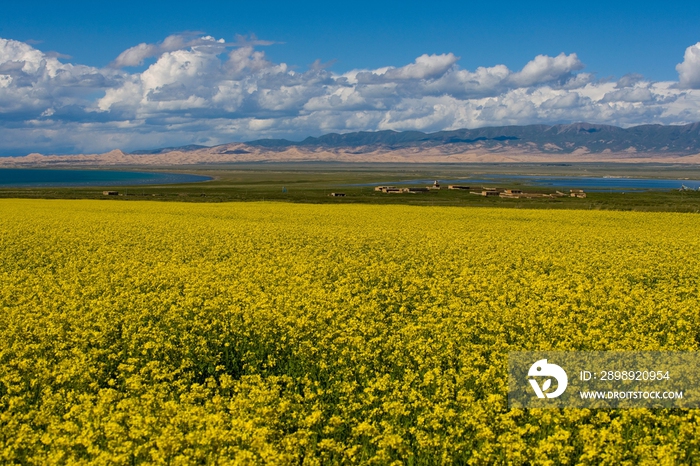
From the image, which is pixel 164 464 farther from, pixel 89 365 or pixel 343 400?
pixel 89 365

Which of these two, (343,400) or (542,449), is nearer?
(542,449)

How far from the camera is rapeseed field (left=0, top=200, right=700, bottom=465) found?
7.01 meters

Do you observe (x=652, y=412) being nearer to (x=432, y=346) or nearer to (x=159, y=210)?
(x=432, y=346)

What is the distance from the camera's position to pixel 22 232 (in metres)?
27.3

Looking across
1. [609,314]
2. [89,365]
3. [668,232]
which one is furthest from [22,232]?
[668,232]

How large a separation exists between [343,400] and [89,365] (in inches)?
175

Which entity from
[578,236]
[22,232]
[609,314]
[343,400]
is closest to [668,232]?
[578,236]

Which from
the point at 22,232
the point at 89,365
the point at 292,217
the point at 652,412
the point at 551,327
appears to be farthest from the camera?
the point at 292,217

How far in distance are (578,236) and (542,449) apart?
23285 mm

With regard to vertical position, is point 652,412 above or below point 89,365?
below

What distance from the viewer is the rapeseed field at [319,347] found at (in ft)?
23.0

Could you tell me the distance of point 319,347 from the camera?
34.8 feet

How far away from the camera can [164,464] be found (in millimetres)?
6473

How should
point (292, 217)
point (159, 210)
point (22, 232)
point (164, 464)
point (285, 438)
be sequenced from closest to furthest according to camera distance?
point (164, 464)
point (285, 438)
point (22, 232)
point (292, 217)
point (159, 210)
